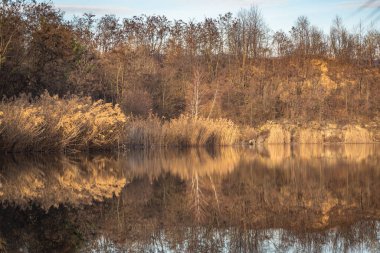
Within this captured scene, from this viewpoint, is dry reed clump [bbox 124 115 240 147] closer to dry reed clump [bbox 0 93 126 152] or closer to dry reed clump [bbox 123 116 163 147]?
dry reed clump [bbox 123 116 163 147]

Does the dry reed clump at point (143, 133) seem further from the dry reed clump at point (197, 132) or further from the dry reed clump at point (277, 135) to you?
the dry reed clump at point (277, 135)

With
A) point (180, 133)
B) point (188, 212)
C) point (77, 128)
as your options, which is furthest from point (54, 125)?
point (188, 212)

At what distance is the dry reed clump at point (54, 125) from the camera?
16.7m

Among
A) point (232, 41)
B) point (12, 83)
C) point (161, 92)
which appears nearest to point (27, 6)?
point (12, 83)

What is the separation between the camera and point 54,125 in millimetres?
18344

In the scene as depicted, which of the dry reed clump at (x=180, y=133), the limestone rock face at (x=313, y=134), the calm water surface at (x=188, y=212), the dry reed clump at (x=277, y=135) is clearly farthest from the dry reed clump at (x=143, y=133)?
the calm water surface at (x=188, y=212)

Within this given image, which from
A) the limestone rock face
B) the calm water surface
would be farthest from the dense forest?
the calm water surface

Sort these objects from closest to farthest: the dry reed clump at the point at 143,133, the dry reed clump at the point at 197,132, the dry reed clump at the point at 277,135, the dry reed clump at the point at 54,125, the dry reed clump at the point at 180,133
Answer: the dry reed clump at the point at 54,125, the dry reed clump at the point at 143,133, the dry reed clump at the point at 180,133, the dry reed clump at the point at 197,132, the dry reed clump at the point at 277,135

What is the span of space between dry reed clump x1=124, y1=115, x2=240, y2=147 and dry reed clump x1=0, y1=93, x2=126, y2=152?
2.64m

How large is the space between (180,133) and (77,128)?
27.7 ft

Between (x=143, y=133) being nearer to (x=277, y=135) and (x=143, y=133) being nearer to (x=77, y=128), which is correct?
(x=77, y=128)

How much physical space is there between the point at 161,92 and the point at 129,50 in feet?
15.3

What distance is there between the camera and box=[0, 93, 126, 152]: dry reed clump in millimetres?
16719

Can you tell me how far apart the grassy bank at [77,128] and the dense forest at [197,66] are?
3073 mm
